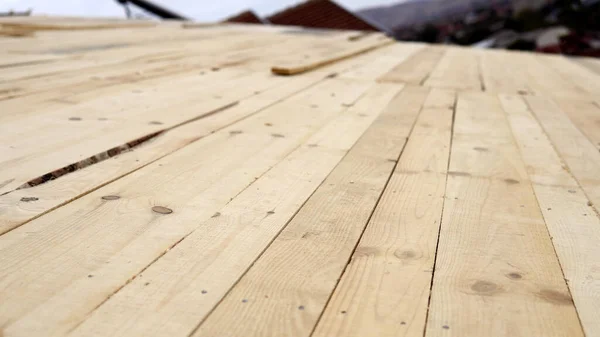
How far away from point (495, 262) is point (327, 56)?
2182mm

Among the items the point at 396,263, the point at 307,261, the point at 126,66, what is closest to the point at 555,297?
the point at 396,263

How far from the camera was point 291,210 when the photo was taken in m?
0.98

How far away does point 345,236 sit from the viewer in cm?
88

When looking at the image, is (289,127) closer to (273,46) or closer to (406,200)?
(406,200)

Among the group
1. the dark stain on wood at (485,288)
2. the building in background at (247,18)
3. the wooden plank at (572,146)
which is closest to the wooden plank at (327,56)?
the wooden plank at (572,146)

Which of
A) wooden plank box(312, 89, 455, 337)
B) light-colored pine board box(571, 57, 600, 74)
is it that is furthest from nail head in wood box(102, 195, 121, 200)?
light-colored pine board box(571, 57, 600, 74)

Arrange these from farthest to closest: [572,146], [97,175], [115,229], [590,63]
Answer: [590,63], [572,146], [97,175], [115,229]

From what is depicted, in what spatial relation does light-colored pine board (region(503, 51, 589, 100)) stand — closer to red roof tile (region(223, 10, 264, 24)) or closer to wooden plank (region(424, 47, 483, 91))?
wooden plank (region(424, 47, 483, 91))

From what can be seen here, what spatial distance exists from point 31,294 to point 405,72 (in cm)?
209

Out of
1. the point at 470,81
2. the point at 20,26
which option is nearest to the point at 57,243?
the point at 470,81

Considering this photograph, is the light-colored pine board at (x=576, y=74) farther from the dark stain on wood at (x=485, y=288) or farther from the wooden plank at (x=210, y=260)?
the dark stain on wood at (x=485, y=288)

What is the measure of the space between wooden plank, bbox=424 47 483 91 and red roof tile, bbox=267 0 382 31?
8.34 feet

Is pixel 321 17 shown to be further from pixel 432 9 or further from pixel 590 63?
pixel 432 9

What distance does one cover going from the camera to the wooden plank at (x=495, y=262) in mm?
686
